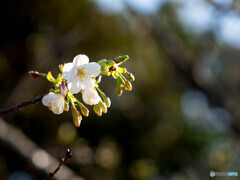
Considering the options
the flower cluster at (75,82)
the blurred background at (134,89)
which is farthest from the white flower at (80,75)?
the blurred background at (134,89)

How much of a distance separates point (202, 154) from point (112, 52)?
260 centimetres

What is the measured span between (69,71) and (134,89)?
4533 millimetres

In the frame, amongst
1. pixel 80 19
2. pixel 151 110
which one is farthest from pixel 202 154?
pixel 80 19

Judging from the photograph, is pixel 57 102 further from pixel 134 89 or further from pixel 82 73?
pixel 134 89

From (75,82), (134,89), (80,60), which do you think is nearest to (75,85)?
(75,82)

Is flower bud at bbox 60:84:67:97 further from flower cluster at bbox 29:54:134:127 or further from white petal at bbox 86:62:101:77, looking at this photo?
white petal at bbox 86:62:101:77

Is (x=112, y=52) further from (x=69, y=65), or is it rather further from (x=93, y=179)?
(x=69, y=65)

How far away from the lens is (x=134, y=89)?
5441 mm

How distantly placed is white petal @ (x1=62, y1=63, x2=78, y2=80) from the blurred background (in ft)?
5.37

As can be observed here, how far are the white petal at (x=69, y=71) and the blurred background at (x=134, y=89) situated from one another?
5.37ft

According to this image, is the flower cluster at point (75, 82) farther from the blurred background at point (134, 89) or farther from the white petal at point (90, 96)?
the blurred background at point (134, 89)

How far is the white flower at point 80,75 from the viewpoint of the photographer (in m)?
0.90

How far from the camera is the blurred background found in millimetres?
3580

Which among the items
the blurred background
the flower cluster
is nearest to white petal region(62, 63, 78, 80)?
the flower cluster
